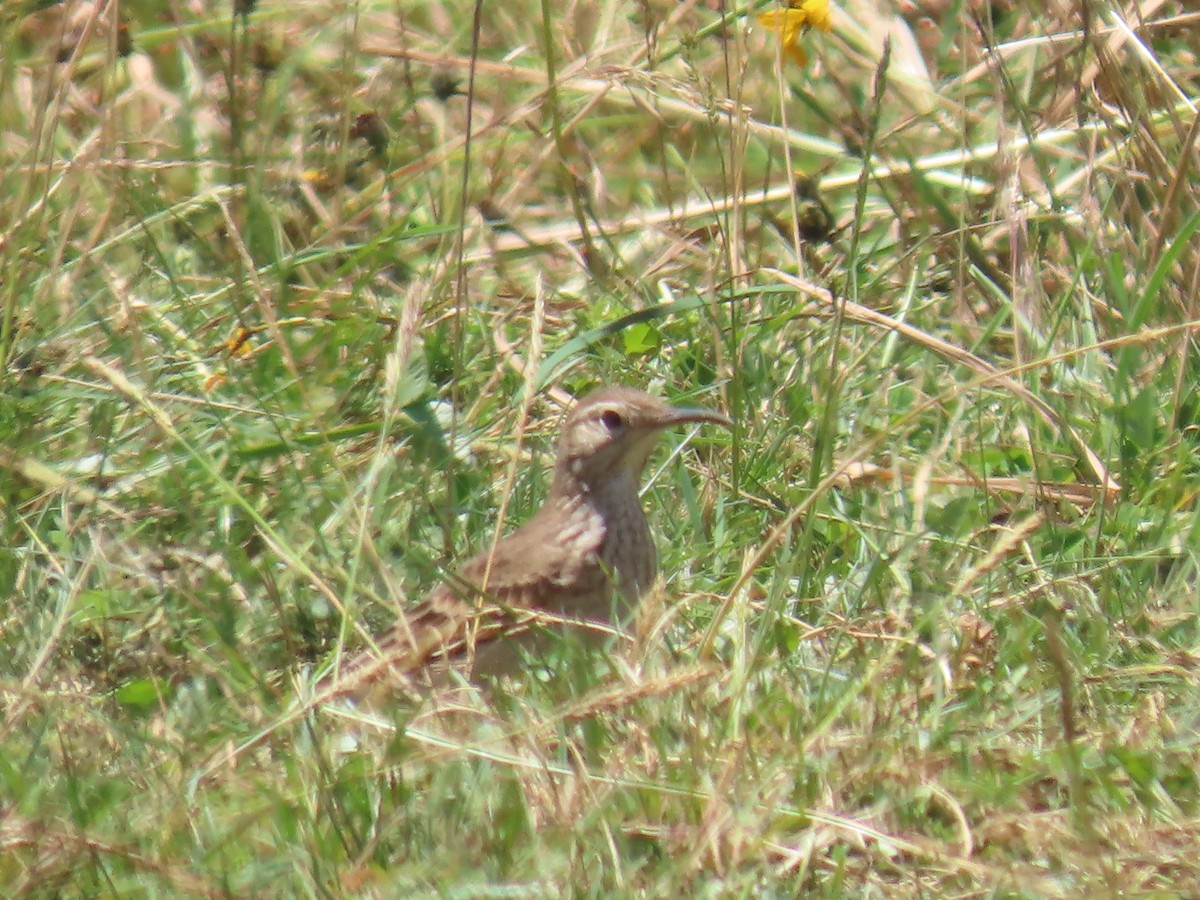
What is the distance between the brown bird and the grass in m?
0.14

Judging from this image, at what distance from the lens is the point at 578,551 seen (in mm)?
4957

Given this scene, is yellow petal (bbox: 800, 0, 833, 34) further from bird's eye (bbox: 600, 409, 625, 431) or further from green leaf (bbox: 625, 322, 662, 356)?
bird's eye (bbox: 600, 409, 625, 431)

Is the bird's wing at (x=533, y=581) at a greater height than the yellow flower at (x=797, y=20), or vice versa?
the yellow flower at (x=797, y=20)

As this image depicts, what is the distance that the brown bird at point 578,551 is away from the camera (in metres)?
4.52

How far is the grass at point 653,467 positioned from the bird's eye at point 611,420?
7.3 inches

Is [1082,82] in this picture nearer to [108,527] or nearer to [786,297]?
[786,297]

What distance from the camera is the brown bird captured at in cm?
452

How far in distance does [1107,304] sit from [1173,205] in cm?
40

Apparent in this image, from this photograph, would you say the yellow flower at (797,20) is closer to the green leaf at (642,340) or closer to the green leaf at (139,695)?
the green leaf at (642,340)

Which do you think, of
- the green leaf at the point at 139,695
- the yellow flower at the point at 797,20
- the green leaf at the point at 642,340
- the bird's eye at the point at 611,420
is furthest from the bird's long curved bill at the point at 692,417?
the green leaf at the point at 139,695

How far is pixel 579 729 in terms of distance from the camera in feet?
12.3

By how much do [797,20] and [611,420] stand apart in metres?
1.26

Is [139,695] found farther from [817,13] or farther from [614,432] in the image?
[817,13]

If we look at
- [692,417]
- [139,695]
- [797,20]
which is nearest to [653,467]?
[692,417]
